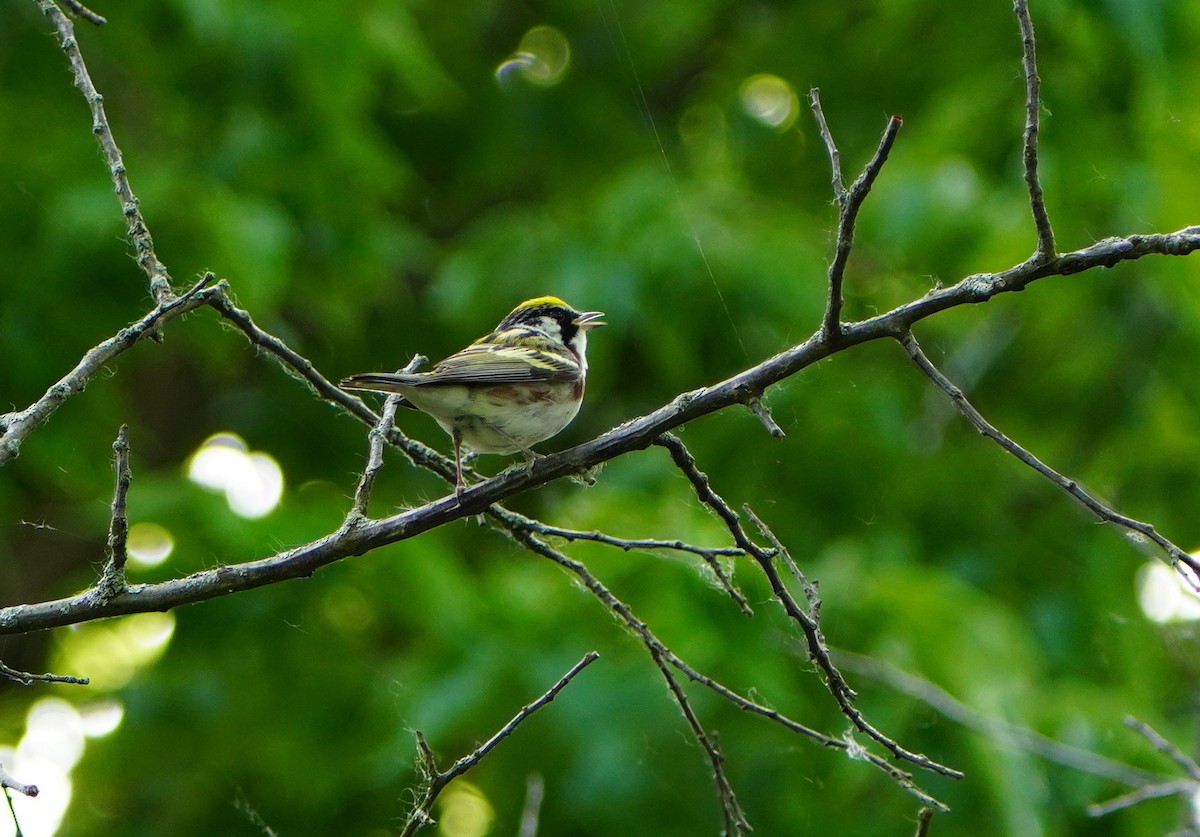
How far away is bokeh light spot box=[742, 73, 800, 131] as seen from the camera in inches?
344

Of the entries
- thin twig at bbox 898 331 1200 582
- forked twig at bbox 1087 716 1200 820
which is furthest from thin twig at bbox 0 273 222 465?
forked twig at bbox 1087 716 1200 820

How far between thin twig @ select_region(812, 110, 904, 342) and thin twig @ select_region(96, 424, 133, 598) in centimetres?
123

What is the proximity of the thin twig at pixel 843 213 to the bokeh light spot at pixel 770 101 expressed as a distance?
6.80m

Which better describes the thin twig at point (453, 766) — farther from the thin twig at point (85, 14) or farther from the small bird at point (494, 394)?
the thin twig at point (85, 14)

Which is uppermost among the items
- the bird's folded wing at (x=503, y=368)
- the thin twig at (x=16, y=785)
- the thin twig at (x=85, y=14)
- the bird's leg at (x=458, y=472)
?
the bird's folded wing at (x=503, y=368)

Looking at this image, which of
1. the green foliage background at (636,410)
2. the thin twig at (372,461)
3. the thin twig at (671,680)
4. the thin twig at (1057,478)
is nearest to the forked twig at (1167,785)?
the green foliage background at (636,410)

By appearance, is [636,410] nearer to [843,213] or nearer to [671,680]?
[671,680]

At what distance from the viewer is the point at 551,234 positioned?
7.01 metres

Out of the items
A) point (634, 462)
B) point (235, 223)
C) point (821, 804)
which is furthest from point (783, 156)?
point (821, 804)

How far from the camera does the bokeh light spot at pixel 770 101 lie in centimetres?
874

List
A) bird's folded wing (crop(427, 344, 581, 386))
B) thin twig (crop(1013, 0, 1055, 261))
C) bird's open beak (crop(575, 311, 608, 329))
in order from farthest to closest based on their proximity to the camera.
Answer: bird's open beak (crop(575, 311, 608, 329))
bird's folded wing (crop(427, 344, 581, 386))
thin twig (crop(1013, 0, 1055, 261))

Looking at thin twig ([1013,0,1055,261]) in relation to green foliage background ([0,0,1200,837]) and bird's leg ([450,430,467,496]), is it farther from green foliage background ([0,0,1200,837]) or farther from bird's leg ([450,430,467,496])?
green foliage background ([0,0,1200,837])

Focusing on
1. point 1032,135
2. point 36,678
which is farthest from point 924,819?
point 36,678

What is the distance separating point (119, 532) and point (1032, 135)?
1.76m
